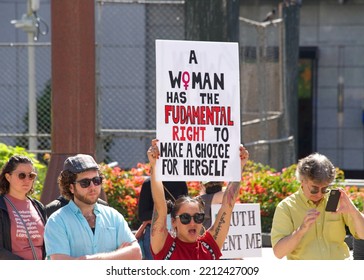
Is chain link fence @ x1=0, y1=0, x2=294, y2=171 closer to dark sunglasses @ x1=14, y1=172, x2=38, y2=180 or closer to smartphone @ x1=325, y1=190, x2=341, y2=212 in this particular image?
dark sunglasses @ x1=14, y1=172, x2=38, y2=180

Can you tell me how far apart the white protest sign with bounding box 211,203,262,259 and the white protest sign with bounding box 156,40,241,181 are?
106 centimetres

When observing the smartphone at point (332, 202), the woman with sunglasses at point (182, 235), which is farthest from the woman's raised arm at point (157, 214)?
the smartphone at point (332, 202)

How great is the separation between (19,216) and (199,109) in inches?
52.6

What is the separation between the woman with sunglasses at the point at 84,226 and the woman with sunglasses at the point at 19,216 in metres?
0.79

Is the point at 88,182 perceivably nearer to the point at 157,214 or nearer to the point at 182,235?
the point at 157,214

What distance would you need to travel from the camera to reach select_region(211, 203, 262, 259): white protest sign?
281 inches

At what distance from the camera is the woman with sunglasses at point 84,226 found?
17.9ft

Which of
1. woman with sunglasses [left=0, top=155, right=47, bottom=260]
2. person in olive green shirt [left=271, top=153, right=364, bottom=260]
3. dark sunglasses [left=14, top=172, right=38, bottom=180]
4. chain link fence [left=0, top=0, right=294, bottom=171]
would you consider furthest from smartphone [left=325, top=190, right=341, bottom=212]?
chain link fence [left=0, top=0, right=294, bottom=171]

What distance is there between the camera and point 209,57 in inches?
245

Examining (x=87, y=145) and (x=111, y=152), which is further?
(x=111, y=152)

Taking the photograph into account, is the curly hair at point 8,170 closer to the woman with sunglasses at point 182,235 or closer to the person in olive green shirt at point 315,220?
the woman with sunglasses at point 182,235
